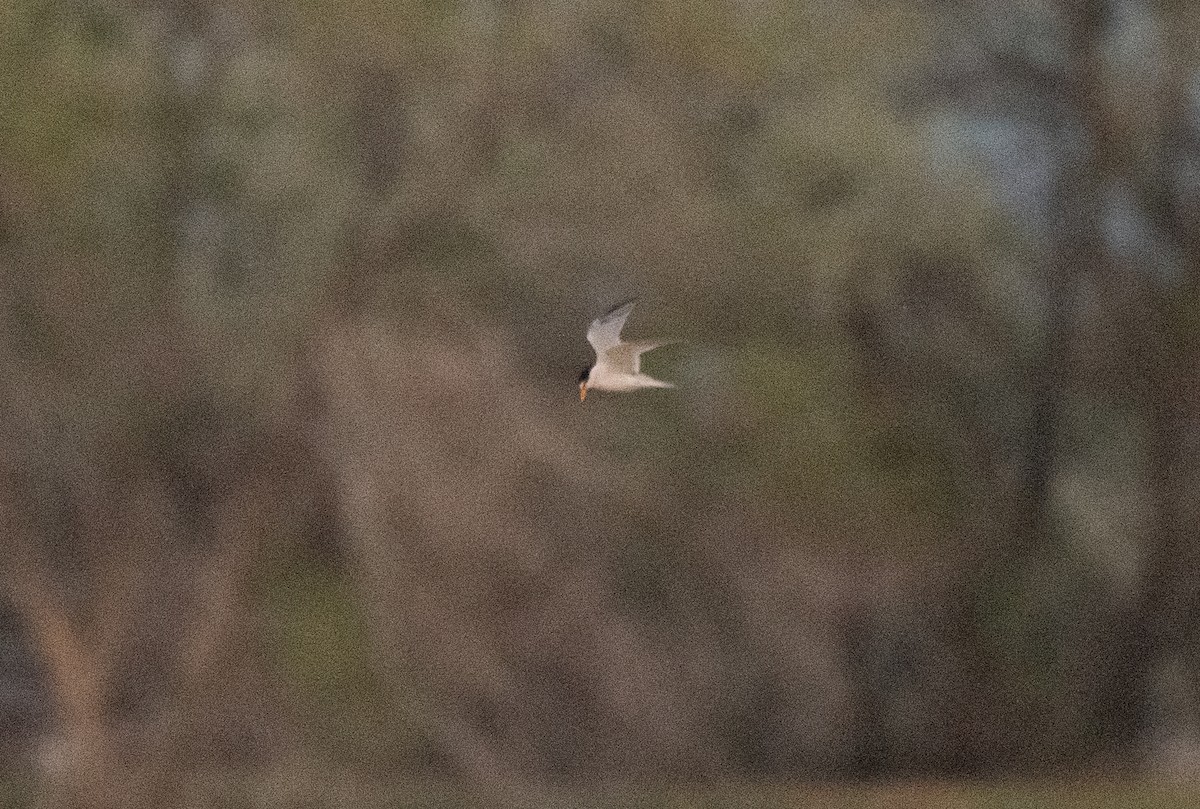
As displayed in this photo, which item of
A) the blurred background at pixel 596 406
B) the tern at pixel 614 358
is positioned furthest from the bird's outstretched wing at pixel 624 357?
the blurred background at pixel 596 406

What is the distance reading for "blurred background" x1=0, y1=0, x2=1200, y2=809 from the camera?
3547mm

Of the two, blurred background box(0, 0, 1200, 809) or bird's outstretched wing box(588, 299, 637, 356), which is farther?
blurred background box(0, 0, 1200, 809)

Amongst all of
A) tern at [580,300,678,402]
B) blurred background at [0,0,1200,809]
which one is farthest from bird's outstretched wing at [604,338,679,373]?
blurred background at [0,0,1200,809]

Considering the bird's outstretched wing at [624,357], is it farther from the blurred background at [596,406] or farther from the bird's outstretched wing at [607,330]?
the blurred background at [596,406]

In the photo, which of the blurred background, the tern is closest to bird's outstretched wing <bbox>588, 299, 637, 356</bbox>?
the tern

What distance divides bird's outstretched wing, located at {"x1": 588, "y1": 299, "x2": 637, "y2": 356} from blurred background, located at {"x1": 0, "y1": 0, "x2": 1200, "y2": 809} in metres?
0.30

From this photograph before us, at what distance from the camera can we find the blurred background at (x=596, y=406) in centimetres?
355

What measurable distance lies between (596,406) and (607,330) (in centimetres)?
41

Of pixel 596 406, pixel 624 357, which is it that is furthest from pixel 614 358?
pixel 596 406

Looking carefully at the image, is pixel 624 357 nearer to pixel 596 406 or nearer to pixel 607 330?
pixel 607 330

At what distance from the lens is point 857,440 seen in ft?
11.9

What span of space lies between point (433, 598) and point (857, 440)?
1207 mm

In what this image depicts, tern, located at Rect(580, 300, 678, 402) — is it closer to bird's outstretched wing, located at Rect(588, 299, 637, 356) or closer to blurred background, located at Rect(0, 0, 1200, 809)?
bird's outstretched wing, located at Rect(588, 299, 637, 356)

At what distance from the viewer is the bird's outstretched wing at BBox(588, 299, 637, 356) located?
321 cm
